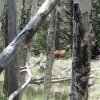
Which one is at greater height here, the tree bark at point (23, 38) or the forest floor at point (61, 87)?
the tree bark at point (23, 38)

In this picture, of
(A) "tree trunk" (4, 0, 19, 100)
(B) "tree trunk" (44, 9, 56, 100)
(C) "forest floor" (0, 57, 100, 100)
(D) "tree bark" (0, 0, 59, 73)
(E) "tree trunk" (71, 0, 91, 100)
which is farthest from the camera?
(C) "forest floor" (0, 57, 100, 100)

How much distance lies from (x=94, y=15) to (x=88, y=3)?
16.3 meters

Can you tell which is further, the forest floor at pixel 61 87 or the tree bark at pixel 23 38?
the forest floor at pixel 61 87

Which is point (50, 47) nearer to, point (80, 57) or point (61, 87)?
point (61, 87)

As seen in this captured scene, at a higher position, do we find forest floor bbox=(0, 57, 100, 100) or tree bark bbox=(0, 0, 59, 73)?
Answer: tree bark bbox=(0, 0, 59, 73)

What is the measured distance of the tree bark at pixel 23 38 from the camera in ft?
6.48

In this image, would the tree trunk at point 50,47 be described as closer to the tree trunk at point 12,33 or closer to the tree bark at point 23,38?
the tree trunk at point 12,33

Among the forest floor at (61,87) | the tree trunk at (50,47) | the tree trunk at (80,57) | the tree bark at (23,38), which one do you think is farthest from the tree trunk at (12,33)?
the tree bark at (23,38)

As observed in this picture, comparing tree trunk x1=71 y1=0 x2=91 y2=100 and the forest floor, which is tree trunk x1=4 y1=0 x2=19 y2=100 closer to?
the forest floor

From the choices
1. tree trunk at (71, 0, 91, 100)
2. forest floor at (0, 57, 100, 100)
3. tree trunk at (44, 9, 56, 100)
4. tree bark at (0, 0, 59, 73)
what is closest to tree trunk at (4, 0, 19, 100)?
tree trunk at (44, 9, 56, 100)

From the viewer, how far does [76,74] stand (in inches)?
134

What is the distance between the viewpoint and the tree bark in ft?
6.48

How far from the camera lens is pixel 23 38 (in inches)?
83.8

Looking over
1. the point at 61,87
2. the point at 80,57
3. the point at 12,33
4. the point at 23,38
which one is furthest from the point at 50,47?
the point at 23,38
